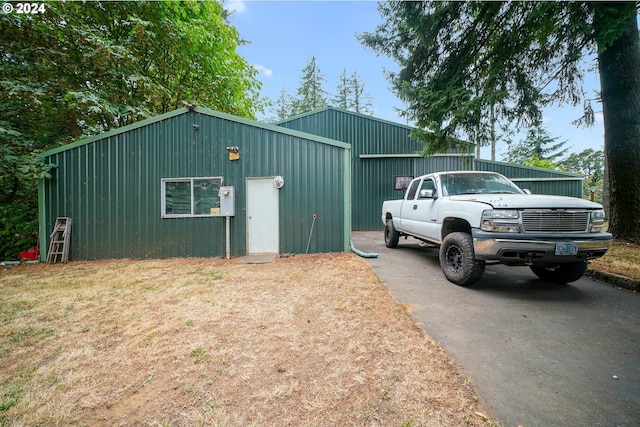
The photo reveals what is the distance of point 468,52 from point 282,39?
39.7ft

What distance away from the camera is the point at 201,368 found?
2020mm

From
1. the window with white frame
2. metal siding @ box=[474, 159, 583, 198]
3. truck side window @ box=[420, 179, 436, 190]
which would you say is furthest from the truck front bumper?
metal siding @ box=[474, 159, 583, 198]

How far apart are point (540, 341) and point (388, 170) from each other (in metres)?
9.70

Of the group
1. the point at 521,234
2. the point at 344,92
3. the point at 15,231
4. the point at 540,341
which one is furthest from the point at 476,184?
the point at 344,92

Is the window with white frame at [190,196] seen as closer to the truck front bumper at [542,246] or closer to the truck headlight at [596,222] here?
the truck front bumper at [542,246]

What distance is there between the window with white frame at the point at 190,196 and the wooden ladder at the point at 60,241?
2592 mm

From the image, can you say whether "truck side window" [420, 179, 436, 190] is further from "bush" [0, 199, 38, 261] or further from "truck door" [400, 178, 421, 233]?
"bush" [0, 199, 38, 261]

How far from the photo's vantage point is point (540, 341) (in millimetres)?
2365

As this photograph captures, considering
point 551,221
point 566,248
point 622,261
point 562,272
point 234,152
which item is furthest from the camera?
point 234,152

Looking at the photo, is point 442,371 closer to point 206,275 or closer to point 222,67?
point 206,275

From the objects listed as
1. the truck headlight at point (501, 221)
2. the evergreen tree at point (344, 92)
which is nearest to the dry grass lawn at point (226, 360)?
the truck headlight at point (501, 221)

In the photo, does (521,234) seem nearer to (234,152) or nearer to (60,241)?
(234,152)

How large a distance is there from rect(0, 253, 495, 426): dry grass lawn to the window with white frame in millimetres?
3018

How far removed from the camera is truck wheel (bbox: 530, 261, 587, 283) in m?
3.76
